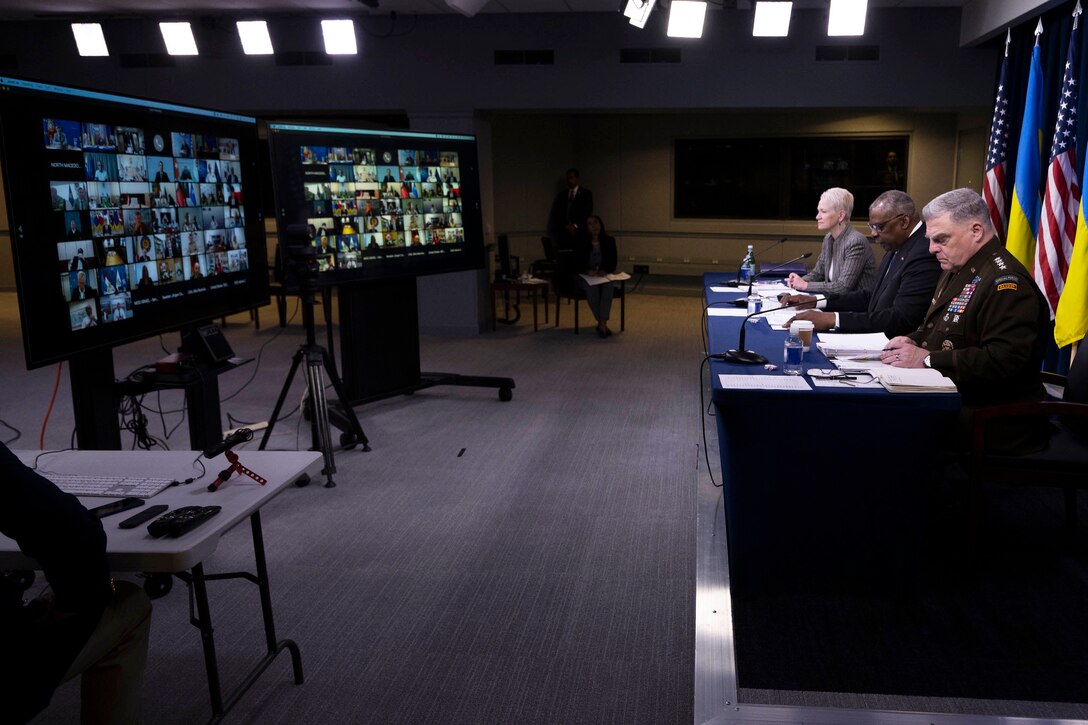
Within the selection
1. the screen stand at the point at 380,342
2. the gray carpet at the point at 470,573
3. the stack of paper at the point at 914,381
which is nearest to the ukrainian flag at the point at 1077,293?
the gray carpet at the point at 470,573

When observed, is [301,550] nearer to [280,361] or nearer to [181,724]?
[181,724]

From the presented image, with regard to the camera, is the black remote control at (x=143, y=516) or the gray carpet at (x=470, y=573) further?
the gray carpet at (x=470, y=573)

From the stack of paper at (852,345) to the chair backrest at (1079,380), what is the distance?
2.09ft

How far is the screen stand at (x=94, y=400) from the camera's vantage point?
303 centimetres

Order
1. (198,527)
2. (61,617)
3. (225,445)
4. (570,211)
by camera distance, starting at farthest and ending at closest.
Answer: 1. (570,211)
2. (225,445)
3. (198,527)
4. (61,617)

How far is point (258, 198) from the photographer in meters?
3.71

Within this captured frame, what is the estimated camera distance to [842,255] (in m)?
5.17

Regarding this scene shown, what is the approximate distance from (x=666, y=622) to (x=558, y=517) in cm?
99

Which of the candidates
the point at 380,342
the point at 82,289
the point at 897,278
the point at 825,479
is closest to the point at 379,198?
the point at 380,342

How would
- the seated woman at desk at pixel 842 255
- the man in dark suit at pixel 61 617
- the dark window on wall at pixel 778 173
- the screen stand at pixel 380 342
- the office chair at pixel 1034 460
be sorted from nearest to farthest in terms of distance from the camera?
the man in dark suit at pixel 61 617, the office chair at pixel 1034 460, the seated woman at desk at pixel 842 255, the screen stand at pixel 380 342, the dark window on wall at pixel 778 173

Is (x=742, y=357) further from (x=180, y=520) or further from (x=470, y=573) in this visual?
(x=180, y=520)

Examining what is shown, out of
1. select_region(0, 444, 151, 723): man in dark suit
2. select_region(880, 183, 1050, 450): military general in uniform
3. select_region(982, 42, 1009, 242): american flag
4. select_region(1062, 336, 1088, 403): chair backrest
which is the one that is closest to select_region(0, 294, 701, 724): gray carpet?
select_region(0, 444, 151, 723): man in dark suit

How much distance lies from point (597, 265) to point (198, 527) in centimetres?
690

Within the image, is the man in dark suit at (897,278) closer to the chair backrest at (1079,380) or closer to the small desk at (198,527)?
the chair backrest at (1079,380)
